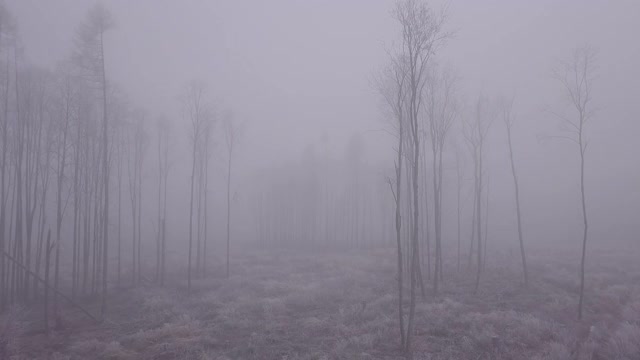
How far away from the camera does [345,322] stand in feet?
48.4

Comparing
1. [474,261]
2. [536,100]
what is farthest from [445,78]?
[536,100]

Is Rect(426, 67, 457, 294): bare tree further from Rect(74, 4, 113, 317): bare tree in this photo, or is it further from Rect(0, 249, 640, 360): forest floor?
Rect(74, 4, 113, 317): bare tree

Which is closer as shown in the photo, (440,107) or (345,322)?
(345,322)

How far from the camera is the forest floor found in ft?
37.5

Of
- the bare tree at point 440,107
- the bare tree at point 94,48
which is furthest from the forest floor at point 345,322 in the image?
the bare tree at point 440,107

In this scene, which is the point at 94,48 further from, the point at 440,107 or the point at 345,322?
the point at 440,107

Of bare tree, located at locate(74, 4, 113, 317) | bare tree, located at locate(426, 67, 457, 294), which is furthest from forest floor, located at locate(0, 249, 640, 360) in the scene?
bare tree, located at locate(426, 67, 457, 294)

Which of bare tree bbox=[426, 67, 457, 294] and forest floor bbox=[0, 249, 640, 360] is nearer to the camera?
forest floor bbox=[0, 249, 640, 360]

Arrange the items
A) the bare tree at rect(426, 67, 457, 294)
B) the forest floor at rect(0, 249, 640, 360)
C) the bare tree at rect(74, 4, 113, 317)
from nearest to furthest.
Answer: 1. the forest floor at rect(0, 249, 640, 360)
2. the bare tree at rect(74, 4, 113, 317)
3. the bare tree at rect(426, 67, 457, 294)

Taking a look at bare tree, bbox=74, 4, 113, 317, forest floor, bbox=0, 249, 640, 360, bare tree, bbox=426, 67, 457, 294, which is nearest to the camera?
forest floor, bbox=0, 249, 640, 360

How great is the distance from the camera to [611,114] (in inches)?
4306

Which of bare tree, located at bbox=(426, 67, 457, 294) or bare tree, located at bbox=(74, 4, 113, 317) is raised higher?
bare tree, located at bbox=(74, 4, 113, 317)

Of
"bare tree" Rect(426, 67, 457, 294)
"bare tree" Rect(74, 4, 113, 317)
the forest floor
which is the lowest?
the forest floor

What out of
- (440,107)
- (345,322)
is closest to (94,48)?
(345,322)
